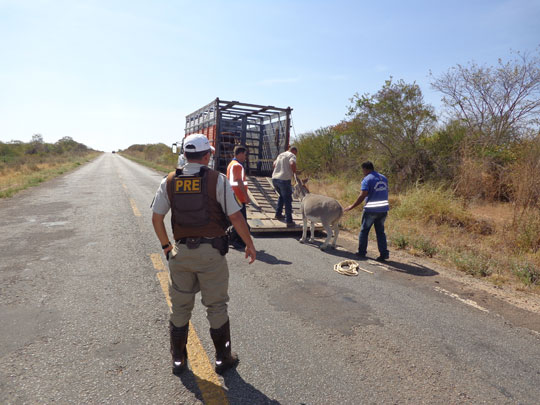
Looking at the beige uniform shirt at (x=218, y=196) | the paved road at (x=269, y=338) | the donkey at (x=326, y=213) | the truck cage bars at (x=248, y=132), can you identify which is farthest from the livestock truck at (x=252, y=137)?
the beige uniform shirt at (x=218, y=196)

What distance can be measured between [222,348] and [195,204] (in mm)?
1230

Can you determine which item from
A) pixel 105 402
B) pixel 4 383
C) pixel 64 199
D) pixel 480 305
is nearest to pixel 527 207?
pixel 480 305

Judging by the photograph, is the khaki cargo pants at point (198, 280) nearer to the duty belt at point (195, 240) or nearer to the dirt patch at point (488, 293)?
the duty belt at point (195, 240)

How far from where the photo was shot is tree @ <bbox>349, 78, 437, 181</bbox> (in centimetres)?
1390

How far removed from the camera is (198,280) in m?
2.86

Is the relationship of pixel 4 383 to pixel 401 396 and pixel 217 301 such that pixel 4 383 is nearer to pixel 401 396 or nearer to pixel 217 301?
pixel 217 301

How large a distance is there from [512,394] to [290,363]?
1.79 m

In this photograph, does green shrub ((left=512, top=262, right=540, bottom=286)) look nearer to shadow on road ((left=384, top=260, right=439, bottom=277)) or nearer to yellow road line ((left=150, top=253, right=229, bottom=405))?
shadow on road ((left=384, top=260, right=439, bottom=277))

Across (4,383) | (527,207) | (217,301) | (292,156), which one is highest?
(292,156)

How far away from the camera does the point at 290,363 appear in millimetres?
3053

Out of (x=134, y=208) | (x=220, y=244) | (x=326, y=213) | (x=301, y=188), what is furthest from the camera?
(x=134, y=208)

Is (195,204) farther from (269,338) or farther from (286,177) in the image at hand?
(286,177)

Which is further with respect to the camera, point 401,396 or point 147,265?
point 147,265

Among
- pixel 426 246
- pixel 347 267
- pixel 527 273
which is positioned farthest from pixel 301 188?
pixel 527 273
